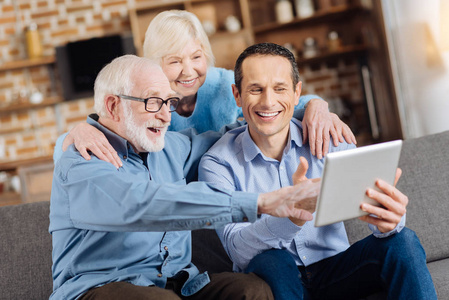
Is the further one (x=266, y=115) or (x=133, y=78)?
(x=266, y=115)

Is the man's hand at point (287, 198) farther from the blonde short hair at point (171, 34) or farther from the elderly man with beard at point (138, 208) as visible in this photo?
the blonde short hair at point (171, 34)

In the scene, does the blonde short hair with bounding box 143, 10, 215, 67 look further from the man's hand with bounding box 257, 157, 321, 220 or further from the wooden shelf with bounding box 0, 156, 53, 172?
the wooden shelf with bounding box 0, 156, 53, 172

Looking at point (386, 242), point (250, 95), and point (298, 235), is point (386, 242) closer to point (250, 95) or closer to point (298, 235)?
point (298, 235)

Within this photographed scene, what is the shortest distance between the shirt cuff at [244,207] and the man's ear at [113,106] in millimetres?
563

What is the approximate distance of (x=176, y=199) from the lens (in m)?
1.43

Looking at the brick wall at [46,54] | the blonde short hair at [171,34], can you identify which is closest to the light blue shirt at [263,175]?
the blonde short hair at [171,34]

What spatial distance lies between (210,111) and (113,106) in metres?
0.69

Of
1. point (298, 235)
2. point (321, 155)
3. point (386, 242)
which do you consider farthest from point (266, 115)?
point (386, 242)

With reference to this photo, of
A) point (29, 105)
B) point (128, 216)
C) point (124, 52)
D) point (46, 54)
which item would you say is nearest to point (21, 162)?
point (29, 105)

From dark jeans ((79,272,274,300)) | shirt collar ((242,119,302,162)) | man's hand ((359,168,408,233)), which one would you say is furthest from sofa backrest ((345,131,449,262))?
dark jeans ((79,272,274,300))

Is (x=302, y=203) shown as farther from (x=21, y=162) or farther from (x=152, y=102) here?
(x=21, y=162)

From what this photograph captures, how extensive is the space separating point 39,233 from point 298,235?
37.3 inches

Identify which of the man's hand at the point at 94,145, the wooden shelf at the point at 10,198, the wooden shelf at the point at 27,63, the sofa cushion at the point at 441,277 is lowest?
the sofa cushion at the point at 441,277

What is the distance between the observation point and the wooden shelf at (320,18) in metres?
5.51
